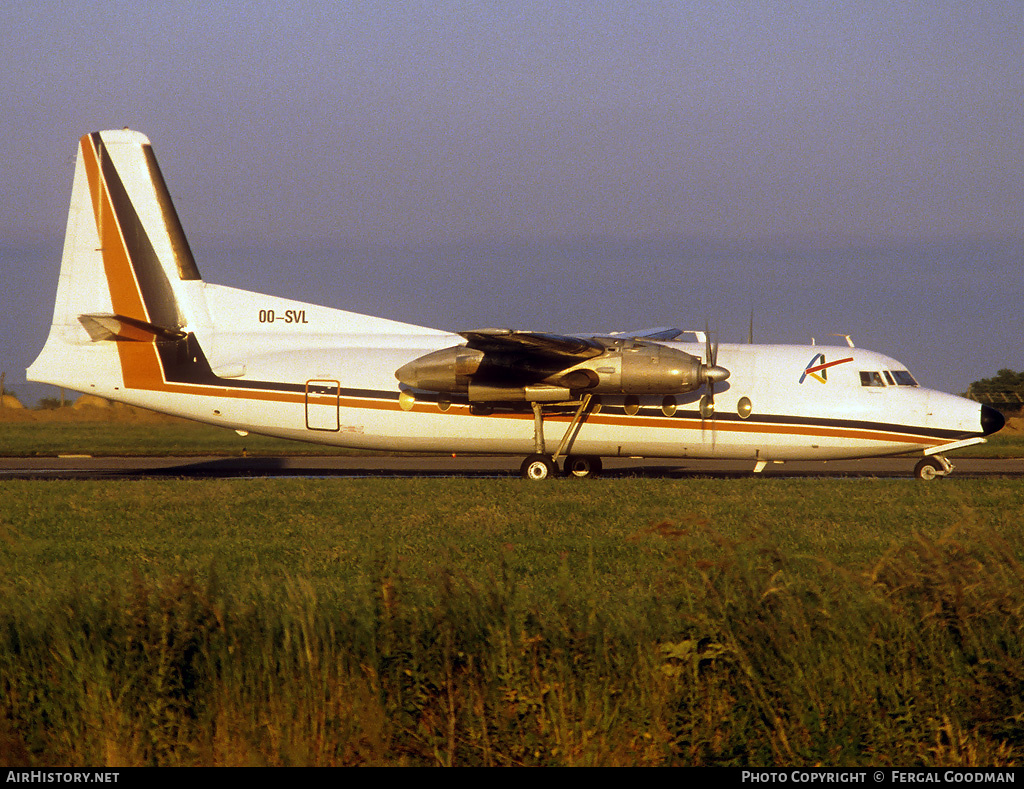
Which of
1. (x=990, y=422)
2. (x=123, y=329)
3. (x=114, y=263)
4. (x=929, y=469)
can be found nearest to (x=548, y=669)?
(x=123, y=329)

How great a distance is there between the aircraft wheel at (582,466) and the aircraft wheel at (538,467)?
143cm

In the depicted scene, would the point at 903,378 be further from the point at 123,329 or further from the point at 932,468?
the point at 123,329

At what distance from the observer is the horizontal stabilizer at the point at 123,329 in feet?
65.5

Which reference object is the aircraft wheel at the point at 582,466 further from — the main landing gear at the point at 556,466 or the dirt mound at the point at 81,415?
the dirt mound at the point at 81,415

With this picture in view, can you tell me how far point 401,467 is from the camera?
25.6 metres

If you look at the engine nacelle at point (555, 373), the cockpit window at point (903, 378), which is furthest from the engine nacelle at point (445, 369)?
the cockpit window at point (903, 378)

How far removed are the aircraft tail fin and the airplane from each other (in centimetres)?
3

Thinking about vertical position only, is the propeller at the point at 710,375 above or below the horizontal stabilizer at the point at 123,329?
below

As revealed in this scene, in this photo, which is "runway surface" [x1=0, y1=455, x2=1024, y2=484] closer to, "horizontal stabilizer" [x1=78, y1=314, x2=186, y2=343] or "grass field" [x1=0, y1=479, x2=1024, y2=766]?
"horizontal stabilizer" [x1=78, y1=314, x2=186, y2=343]

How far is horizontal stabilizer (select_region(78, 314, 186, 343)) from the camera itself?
19953 millimetres

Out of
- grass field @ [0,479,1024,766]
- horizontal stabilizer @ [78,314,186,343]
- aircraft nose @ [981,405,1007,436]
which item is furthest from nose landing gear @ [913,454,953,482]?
horizontal stabilizer @ [78,314,186,343]

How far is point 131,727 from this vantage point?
5359 millimetres

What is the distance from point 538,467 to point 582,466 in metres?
1.85
